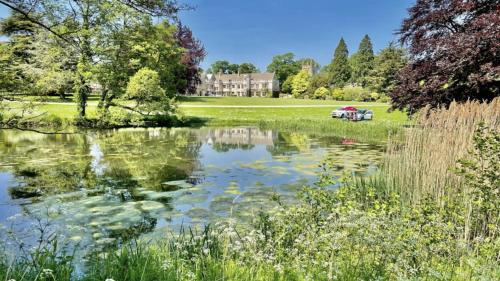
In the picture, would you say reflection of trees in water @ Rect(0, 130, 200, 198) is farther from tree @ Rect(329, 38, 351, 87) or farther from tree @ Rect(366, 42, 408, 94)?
tree @ Rect(329, 38, 351, 87)

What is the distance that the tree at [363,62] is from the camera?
75.4m

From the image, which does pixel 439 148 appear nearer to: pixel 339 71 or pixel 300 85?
pixel 300 85

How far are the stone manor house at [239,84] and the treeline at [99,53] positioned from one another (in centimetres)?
5037

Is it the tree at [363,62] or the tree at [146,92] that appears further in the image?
the tree at [363,62]

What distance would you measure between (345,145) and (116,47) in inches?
492

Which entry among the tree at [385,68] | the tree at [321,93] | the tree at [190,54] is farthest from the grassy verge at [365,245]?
the tree at [321,93]

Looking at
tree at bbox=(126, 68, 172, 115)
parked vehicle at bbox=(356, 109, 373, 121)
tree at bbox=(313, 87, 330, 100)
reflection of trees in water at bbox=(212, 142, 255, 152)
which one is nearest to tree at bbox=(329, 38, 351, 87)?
tree at bbox=(313, 87, 330, 100)

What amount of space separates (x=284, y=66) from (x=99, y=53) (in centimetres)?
10390

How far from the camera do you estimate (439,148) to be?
18.2 feet

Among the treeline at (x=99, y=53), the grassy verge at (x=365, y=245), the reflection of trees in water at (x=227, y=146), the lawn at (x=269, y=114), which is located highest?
the treeline at (x=99, y=53)

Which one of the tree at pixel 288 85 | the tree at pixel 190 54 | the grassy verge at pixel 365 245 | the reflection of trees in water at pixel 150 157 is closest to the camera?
the grassy verge at pixel 365 245

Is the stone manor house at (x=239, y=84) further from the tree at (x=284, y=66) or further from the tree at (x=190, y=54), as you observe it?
the tree at (x=190, y=54)

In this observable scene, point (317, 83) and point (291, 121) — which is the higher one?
point (317, 83)

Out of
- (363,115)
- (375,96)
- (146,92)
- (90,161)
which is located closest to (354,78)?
(375,96)
